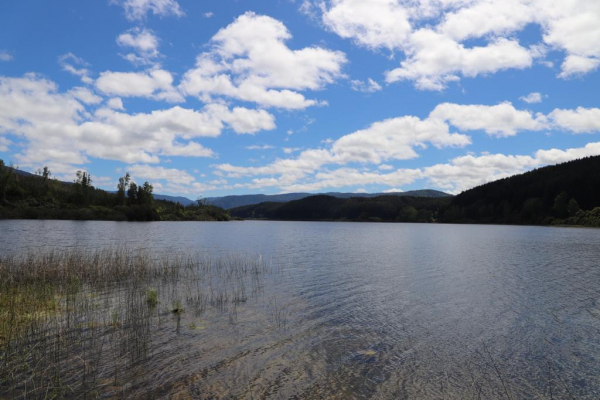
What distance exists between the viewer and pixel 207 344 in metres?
12.8

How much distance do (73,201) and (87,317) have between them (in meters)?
176

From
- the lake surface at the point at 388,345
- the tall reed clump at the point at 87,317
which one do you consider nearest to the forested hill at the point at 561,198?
the lake surface at the point at 388,345

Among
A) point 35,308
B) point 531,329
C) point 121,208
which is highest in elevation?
point 121,208

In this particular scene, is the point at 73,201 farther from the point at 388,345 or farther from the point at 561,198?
the point at 561,198

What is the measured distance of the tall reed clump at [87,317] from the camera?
9625 millimetres

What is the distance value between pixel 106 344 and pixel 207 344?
3363 millimetres

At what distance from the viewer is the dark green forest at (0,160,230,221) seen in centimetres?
14050

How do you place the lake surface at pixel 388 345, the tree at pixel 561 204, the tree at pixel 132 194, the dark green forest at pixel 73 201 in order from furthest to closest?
the tree at pixel 132 194, the tree at pixel 561 204, the dark green forest at pixel 73 201, the lake surface at pixel 388 345

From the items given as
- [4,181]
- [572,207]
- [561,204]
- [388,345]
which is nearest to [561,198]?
[561,204]

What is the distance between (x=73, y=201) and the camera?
16325 cm

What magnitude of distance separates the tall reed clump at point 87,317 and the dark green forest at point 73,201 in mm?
138249

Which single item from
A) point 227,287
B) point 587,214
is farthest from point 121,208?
point 587,214

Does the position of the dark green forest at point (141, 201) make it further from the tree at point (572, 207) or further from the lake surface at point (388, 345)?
the lake surface at point (388, 345)

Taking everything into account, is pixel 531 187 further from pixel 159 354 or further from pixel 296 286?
pixel 159 354
